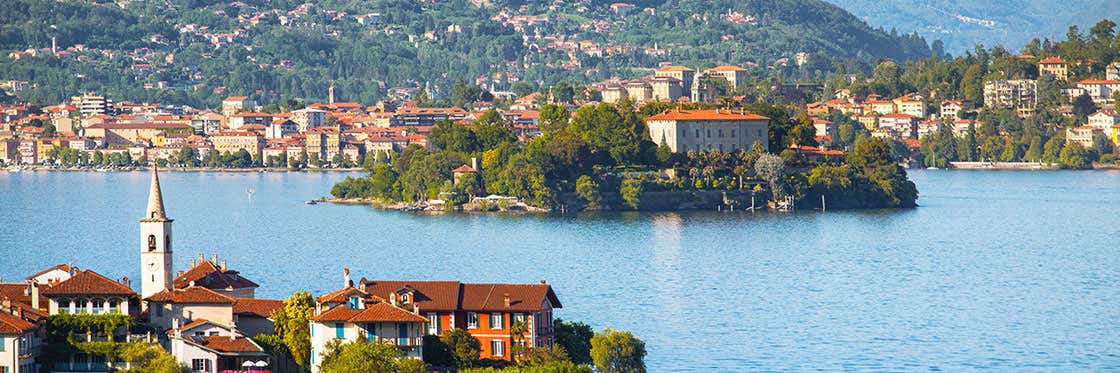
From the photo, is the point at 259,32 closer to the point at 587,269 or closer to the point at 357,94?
the point at 357,94

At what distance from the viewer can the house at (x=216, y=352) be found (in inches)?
923

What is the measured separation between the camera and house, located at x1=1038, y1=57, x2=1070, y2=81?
354 feet

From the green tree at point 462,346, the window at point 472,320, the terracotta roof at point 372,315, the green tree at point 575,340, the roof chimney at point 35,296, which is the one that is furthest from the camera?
the green tree at point 575,340

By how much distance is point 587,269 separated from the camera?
40.3 metres

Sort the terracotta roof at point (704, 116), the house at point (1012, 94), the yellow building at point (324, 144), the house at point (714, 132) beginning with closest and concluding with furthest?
the house at point (714, 132), the terracotta roof at point (704, 116), the house at point (1012, 94), the yellow building at point (324, 144)

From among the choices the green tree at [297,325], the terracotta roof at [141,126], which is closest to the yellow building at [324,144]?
the terracotta roof at [141,126]

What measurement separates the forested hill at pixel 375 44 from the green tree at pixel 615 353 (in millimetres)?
121711

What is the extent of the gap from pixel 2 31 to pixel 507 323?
468 feet

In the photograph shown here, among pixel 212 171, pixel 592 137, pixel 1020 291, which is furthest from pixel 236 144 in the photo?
pixel 1020 291

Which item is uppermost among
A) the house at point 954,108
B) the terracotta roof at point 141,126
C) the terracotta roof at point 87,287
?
the house at point 954,108

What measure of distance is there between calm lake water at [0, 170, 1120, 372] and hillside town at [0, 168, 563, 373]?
3637mm

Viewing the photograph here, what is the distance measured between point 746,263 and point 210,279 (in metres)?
17.0

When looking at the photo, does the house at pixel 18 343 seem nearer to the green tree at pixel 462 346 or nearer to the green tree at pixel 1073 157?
the green tree at pixel 462 346

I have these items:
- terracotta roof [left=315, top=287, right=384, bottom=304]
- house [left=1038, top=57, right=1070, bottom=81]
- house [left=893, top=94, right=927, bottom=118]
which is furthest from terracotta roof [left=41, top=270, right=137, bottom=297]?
house [left=1038, top=57, right=1070, bottom=81]
